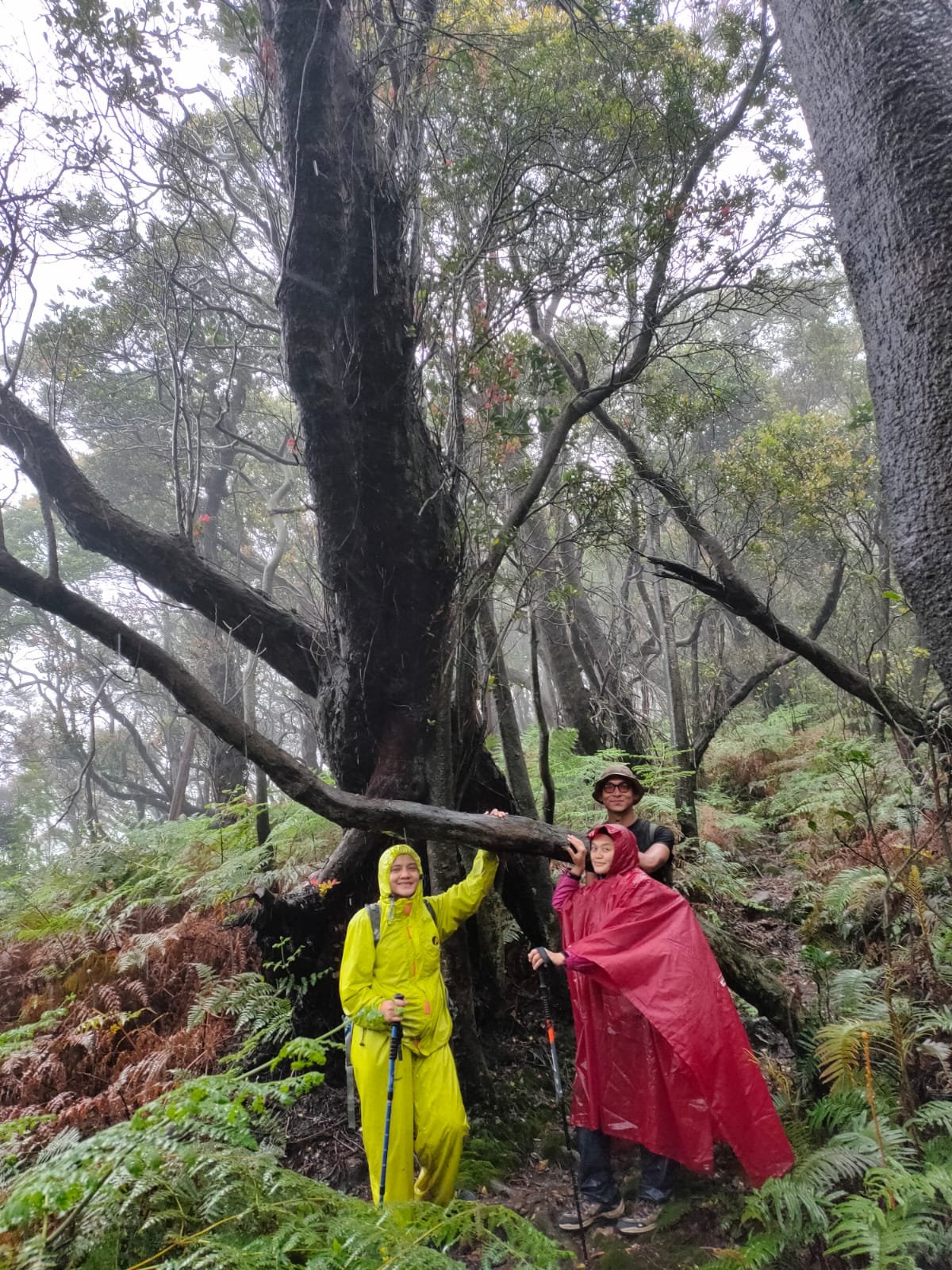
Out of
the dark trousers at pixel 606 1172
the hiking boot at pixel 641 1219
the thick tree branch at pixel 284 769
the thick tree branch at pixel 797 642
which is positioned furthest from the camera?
the thick tree branch at pixel 797 642

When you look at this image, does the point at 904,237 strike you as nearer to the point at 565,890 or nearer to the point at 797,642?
the point at 565,890

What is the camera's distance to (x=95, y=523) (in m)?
5.15

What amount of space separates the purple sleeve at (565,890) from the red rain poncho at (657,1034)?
12mm

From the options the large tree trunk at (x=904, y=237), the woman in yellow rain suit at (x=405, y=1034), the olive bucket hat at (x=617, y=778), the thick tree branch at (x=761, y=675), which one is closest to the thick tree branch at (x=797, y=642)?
the thick tree branch at (x=761, y=675)

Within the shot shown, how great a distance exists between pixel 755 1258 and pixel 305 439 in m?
5.15

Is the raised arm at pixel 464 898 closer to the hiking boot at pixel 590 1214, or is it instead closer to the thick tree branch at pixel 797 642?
the hiking boot at pixel 590 1214

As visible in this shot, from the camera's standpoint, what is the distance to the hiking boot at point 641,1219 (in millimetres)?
3602

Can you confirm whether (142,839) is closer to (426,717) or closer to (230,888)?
(230,888)

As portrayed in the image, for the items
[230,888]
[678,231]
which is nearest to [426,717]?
[230,888]

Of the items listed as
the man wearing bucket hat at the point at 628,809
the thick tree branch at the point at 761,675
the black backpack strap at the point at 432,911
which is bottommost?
the black backpack strap at the point at 432,911

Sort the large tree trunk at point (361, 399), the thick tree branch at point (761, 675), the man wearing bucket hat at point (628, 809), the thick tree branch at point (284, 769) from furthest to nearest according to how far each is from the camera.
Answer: the thick tree branch at point (761, 675)
the large tree trunk at point (361, 399)
the man wearing bucket hat at point (628, 809)
the thick tree branch at point (284, 769)

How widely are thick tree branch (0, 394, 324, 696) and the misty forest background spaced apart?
32mm

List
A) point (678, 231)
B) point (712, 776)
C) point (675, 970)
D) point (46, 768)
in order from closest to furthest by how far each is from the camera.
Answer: point (675, 970)
point (678, 231)
point (712, 776)
point (46, 768)

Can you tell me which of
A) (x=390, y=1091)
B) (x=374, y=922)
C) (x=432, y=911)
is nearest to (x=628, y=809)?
(x=432, y=911)
